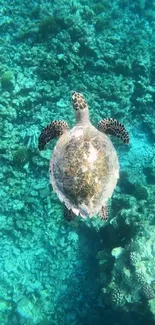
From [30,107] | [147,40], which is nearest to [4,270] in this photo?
[30,107]

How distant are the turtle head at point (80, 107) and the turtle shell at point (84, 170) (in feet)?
1.09

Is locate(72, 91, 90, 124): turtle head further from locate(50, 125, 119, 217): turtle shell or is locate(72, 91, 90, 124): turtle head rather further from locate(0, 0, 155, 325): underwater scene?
locate(50, 125, 119, 217): turtle shell

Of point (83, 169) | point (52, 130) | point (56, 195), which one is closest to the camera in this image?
point (83, 169)

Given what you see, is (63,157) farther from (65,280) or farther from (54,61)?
(54,61)

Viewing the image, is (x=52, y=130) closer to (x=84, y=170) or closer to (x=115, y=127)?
(x=115, y=127)

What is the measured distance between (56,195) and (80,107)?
267 cm

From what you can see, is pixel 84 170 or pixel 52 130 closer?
pixel 84 170

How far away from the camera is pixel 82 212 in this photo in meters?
4.39

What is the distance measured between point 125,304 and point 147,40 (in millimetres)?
8551

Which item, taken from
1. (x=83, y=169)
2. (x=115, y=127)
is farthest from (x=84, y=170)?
(x=115, y=127)

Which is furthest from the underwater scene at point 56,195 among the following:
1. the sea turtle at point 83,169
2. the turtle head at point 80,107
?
the sea turtle at point 83,169

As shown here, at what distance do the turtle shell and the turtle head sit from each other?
0.33 meters

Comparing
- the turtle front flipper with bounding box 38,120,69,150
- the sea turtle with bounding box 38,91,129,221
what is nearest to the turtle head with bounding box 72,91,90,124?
the sea turtle with bounding box 38,91,129,221

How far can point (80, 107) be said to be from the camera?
4.77 metres
